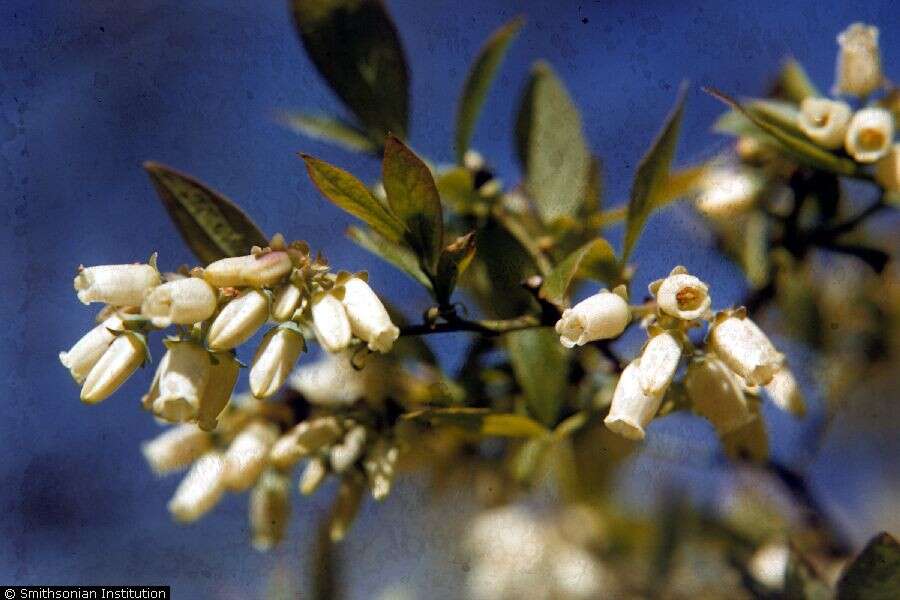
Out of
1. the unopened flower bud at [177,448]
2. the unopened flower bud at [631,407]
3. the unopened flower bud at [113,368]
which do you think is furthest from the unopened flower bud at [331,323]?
the unopened flower bud at [177,448]

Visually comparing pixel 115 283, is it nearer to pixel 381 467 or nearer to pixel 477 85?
pixel 381 467

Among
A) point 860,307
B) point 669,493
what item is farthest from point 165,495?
point 860,307

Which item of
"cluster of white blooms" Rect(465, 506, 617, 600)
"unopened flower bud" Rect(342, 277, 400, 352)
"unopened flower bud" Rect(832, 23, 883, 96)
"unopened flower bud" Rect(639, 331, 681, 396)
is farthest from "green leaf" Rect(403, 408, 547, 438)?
"cluster of white blooms" Rect(465, 506, 617, 600)

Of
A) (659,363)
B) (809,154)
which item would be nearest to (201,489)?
(659,363)

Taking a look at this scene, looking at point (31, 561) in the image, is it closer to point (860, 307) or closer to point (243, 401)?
point (243, 401)

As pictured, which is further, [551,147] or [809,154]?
[551,147]

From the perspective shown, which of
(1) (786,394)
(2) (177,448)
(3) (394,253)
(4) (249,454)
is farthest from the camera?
(2) (177,448)

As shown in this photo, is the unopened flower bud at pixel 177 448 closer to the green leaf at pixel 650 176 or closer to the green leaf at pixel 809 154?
the green leaf at pixel 650 176
